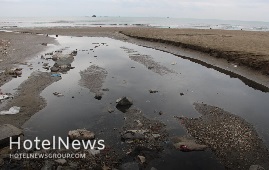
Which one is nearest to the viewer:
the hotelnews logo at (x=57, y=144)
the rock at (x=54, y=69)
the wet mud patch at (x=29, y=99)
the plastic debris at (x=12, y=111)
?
the hotelnews logo at (x=57, y=144)

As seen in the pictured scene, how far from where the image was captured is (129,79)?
734 inches

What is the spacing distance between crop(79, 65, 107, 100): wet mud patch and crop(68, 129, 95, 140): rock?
432 centimetres

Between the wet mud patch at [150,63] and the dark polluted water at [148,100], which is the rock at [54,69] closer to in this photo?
the dark polluted water at [148,100]

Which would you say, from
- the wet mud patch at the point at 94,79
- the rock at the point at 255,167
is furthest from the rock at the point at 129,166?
the wet mud patch at the point at 94,79

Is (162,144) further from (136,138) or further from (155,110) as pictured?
(155,110)

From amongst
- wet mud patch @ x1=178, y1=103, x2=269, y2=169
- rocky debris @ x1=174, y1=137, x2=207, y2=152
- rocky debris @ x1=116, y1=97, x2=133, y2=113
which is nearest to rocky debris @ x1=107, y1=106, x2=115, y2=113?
rocky debris @ x1=116, y1=97, x2=133, y2=113

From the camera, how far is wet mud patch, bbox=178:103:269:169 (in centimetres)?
887

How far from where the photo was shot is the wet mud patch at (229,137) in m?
8.87

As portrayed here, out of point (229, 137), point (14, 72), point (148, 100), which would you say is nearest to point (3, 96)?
point (14, 72)

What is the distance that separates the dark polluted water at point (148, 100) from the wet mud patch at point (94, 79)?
0.06 meters

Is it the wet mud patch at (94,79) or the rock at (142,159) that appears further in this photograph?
the wet mud patch at (94,79)

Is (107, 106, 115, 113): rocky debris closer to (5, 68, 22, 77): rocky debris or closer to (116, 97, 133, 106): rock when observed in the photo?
(116, 97, 133, 106): rock

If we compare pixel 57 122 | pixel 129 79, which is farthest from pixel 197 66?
pixel 57 122

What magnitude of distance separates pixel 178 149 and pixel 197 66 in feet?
50.6
